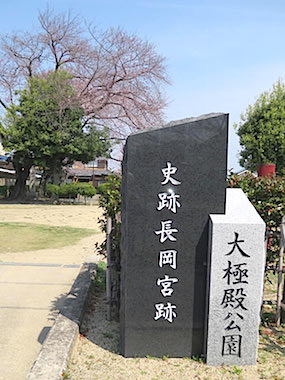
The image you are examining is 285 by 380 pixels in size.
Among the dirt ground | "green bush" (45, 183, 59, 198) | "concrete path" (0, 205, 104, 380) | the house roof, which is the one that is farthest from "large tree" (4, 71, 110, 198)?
the house roof

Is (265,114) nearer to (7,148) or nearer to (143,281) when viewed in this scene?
(7,148)

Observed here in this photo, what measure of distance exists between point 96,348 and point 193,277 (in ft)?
4.17

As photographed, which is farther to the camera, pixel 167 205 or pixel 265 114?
pixel 265 114

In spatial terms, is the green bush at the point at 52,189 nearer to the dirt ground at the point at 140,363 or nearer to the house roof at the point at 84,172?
the dirt ground at the point at 140,363

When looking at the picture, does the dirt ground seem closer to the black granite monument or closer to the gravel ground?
the gravel ground

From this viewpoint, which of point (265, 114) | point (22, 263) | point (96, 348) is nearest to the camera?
point (96, 348)

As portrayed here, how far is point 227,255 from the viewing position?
10.4 feet

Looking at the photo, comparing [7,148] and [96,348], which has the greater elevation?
[7,148]

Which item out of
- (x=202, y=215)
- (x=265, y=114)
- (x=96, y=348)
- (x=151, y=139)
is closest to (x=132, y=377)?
(x=96, y=348)

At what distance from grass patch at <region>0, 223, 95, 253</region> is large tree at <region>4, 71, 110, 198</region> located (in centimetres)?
981

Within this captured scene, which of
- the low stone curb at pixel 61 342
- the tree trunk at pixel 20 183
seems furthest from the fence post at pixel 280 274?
the tree trunk at pixel 20 183

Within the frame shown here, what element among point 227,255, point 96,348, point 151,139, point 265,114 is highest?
point 265,114

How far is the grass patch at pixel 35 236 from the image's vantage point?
8.73 metres

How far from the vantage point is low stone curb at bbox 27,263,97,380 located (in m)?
2.88
